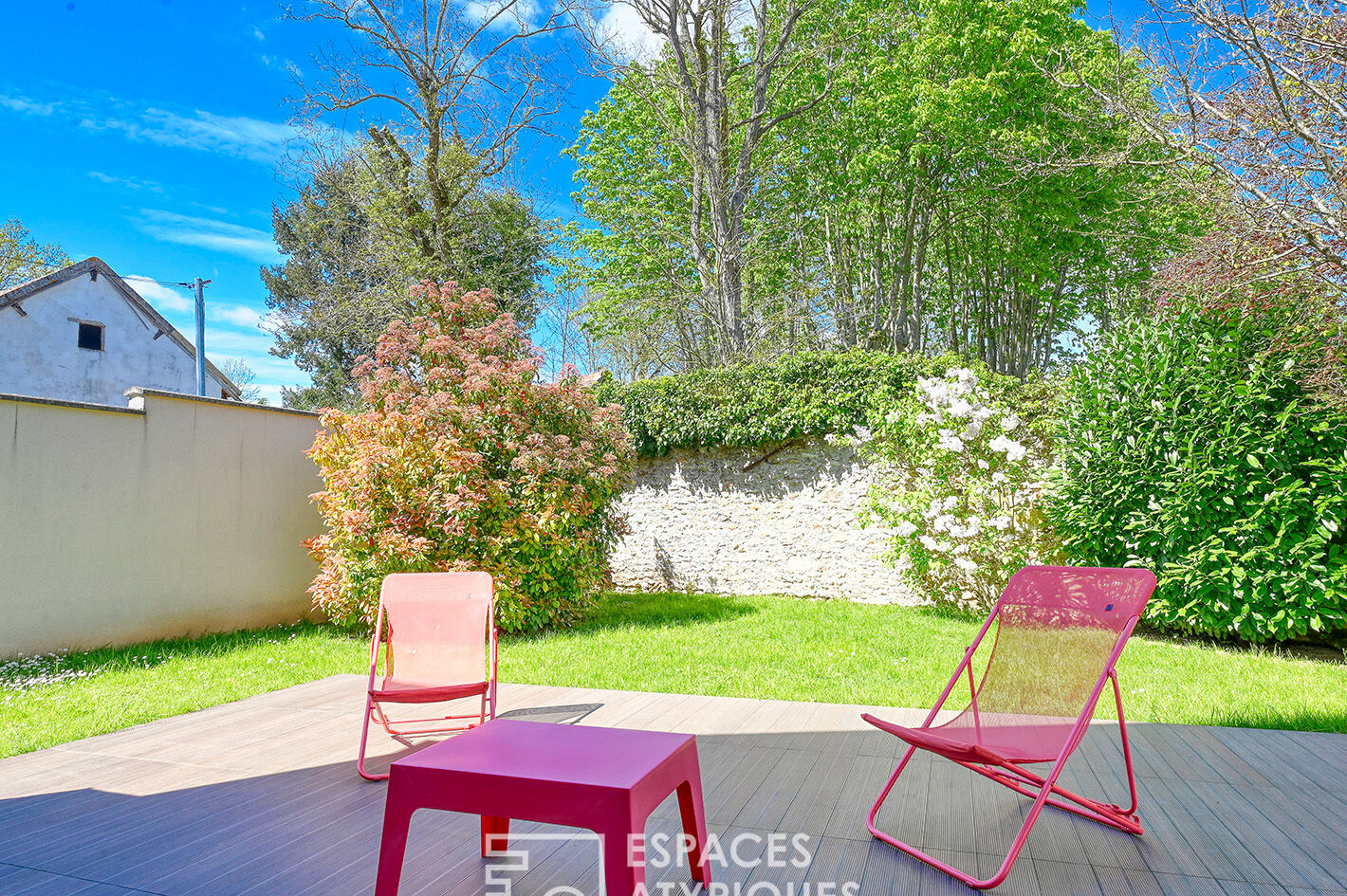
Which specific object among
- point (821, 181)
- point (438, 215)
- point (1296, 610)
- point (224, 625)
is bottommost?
point (224, 625)

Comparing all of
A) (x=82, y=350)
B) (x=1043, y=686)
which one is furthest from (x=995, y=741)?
(x=82, y=350)

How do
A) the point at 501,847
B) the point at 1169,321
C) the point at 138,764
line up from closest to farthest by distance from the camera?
the point at 501,847, the point at 138,764, the point at 1169,321

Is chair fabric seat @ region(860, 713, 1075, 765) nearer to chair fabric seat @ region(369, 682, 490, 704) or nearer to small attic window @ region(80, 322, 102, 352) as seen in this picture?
chair fabric seat @ region(369, 682, 490, 704)

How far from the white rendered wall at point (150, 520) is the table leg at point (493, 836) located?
5246 mm

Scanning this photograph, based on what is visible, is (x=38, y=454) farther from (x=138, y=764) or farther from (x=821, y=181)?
(x=821, y=181)

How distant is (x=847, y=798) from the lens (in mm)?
3107

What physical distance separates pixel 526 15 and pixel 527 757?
1408 centimetres

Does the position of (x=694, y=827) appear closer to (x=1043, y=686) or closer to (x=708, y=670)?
(x=1043, y=686)

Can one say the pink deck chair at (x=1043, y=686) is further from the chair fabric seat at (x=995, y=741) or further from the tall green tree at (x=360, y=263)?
the tall green tree at (x=360, y=263)

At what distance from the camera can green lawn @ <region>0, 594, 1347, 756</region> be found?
4645 millimetres

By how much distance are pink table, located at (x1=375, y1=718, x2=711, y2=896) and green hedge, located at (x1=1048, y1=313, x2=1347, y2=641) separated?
5605 mm

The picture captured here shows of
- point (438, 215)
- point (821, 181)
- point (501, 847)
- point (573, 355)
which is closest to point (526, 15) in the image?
point (438, 215)

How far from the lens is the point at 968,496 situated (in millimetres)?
7793

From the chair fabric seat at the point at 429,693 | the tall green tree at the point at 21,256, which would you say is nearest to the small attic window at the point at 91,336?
the tall green tree at the point at 21,256
